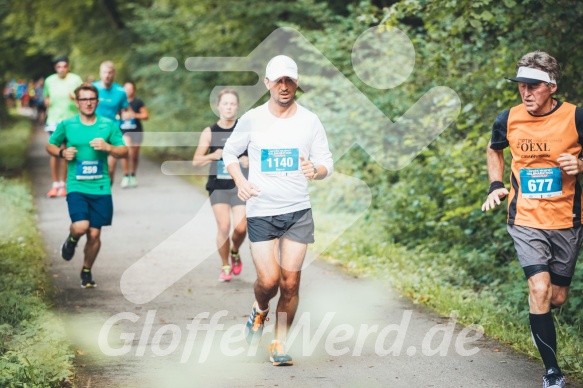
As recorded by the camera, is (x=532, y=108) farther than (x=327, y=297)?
No

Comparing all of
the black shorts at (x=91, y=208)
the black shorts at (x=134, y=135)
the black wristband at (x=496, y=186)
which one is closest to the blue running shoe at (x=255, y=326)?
the black wristband at (x=496, y=186)

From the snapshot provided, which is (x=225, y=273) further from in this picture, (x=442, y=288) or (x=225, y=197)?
(x=442, y=288)

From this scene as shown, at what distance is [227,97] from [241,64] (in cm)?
1227

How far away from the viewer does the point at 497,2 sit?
9391mm

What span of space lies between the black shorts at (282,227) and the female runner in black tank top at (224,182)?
113 inches

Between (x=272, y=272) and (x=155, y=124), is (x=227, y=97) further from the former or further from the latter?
(x=155, y=124)

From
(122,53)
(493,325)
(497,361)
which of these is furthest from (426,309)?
(122,53)

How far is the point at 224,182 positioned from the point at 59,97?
6864mm

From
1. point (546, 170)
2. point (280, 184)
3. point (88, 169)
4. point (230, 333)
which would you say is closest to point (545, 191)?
point (546, 170)

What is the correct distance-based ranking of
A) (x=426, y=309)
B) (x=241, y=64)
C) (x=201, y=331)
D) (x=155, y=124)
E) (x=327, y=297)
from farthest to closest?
(x=155, y=124), (x=241, y=64), (x=327, y=297), (x=426, y=309), (x=201, y=331)

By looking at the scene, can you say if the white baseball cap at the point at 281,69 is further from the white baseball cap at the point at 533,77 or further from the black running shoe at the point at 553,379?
the black running shoe at the point at 553,379

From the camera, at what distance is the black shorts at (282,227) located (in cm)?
650

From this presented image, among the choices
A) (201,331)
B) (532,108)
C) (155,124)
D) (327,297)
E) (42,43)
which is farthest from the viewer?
(42,43)

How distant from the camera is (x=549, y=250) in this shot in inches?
236
